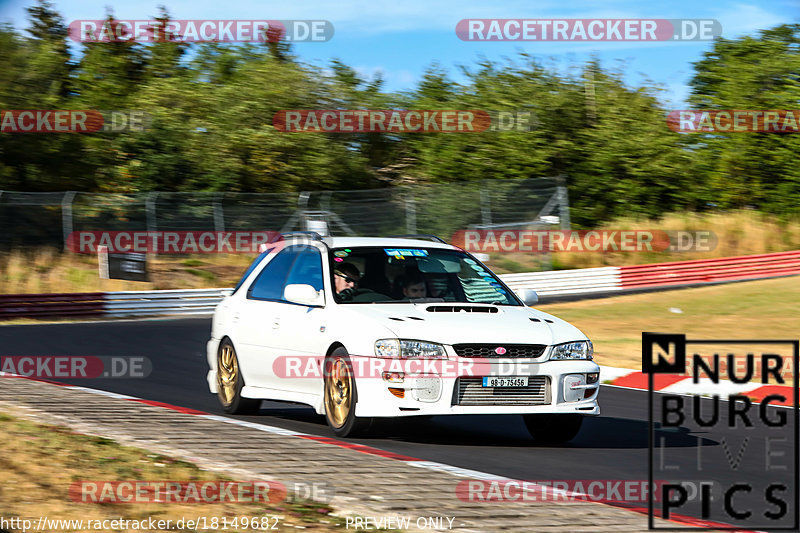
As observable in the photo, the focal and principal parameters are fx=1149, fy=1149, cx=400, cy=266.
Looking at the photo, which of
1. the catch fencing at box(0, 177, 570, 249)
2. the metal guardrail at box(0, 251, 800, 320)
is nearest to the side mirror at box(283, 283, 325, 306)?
the metal guardrail at box(0, 251, 800, 320)

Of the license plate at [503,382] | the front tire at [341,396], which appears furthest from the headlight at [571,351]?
the front tire at [341,396]

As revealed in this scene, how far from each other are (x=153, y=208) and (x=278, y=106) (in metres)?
16.1

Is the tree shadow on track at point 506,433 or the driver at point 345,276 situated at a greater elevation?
the driver at point 345,276

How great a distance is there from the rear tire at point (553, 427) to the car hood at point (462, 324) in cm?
69

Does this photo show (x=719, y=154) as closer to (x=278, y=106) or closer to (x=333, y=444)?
(x=278, y=106)

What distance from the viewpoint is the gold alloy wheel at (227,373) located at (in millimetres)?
10508

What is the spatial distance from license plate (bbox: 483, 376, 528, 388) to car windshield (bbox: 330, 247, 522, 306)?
1.17 metres

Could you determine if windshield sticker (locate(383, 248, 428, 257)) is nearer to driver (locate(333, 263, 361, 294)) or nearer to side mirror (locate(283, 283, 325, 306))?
driver (locate(333, 263, 361, 294))

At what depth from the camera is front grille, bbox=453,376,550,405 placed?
Answer: 8562mm

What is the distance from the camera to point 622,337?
62.3 feet

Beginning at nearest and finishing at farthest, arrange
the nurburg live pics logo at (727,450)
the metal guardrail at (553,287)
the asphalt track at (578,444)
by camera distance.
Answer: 1. the nurburg live pics logo at (727,450)
2. the asphalt track at (578,444)
3. the metal guardrail at (553,287)

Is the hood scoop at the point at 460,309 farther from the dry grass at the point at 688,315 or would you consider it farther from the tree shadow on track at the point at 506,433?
the dry grass at the point at 688,315

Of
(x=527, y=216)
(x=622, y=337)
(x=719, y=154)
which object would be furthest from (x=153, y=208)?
(x=719, y=154)

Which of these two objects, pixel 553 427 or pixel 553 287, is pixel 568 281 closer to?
pixel 553 287
